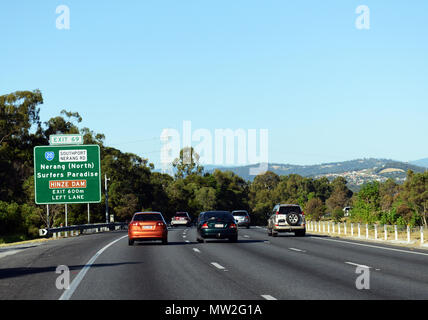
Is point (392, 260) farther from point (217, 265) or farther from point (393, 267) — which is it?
point (217, 265)

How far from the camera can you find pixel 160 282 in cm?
1494

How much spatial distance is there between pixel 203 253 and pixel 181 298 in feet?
42.0

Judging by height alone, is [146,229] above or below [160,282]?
above

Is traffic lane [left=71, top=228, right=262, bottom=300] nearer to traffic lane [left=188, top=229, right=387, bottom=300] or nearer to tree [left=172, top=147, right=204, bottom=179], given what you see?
traffic lane [left=188, top=229, right=387, bottom=300]

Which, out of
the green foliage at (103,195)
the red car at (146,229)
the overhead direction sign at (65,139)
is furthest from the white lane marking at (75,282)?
the green foliage at (103,195)

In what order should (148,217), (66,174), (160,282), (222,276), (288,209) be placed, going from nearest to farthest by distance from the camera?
(160,282), (222,276), (148,217), (288,209), (66,174)

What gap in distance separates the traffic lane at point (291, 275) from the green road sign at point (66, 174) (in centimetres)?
2385

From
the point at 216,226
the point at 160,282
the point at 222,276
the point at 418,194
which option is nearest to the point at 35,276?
the point at 160,282

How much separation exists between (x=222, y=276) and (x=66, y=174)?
106 feet

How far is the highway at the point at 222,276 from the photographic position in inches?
502

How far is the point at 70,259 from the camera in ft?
74.8

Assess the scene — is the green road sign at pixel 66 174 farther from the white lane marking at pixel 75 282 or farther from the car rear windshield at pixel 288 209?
the white lane marking at pixel 75 282
